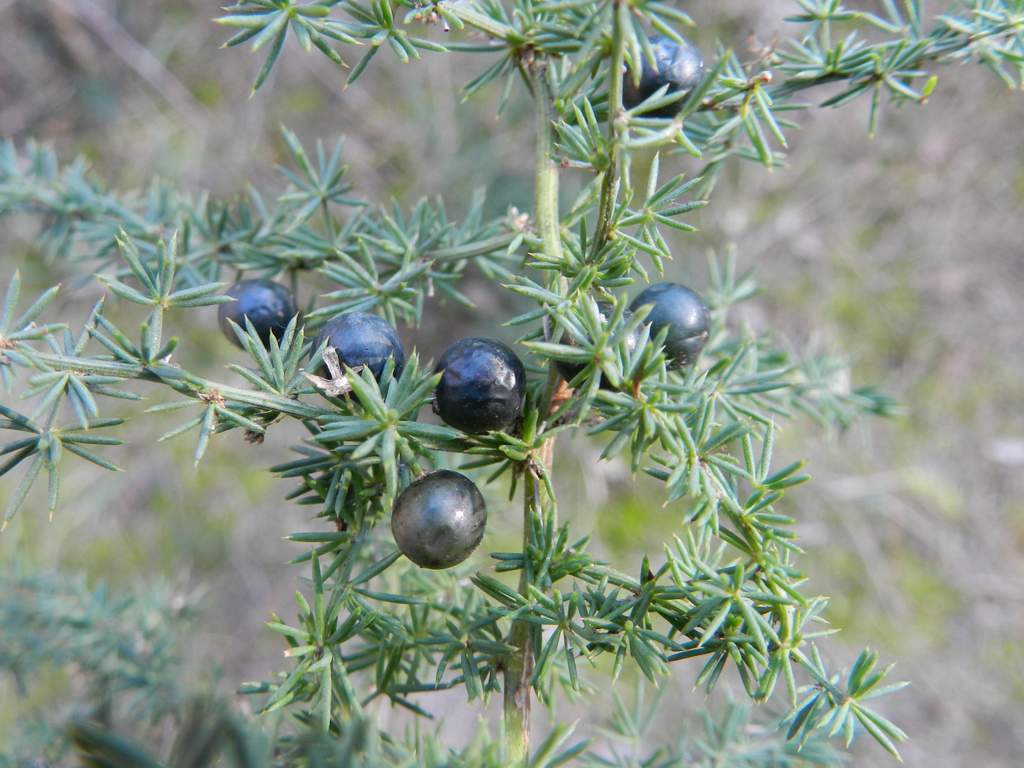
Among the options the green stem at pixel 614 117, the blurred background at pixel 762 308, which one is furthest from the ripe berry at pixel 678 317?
the blurred background at pixel 762 308

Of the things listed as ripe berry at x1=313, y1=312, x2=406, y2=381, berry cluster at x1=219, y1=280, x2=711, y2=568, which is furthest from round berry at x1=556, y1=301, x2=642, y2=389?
ripe berry at x1=313, y1=312, x2=406, y2=381

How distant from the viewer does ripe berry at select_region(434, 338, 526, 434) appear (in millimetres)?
975

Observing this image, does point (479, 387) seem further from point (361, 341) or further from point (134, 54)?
point (134, 54)

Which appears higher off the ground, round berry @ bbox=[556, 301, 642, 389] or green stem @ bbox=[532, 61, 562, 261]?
green stem @ bbox=[532, 61, 562, 261]

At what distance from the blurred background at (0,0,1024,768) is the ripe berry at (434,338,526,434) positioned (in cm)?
270

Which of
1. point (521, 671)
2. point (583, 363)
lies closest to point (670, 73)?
point (583, 363)

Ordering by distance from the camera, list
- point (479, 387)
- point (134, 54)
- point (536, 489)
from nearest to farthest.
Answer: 1. point (479, 387)
2. point (536, 489)
3. point (134, 54)

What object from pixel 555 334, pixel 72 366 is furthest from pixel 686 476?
pixel 72 366

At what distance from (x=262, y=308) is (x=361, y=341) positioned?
315 millimetres

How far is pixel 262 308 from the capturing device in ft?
4.10

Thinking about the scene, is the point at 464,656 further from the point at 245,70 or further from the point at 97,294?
the point at 245,70

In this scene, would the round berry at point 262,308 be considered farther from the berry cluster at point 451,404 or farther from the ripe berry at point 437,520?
the ripe berry at point 437,520

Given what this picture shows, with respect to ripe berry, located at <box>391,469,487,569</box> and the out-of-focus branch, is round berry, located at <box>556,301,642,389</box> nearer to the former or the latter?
ripe berry, located at <box>391,469,487,569</box>

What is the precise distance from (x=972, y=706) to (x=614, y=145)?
13.3 ft
